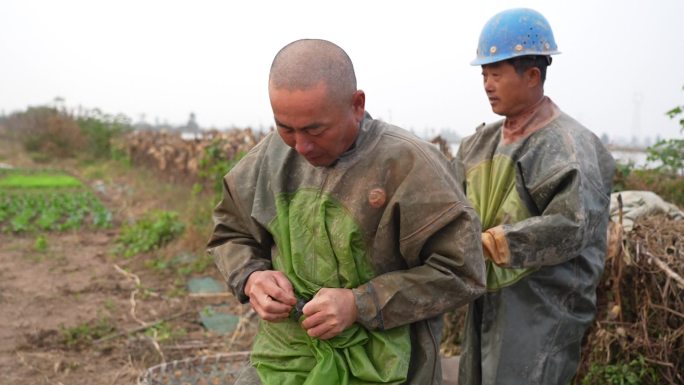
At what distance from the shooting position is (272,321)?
2.03m

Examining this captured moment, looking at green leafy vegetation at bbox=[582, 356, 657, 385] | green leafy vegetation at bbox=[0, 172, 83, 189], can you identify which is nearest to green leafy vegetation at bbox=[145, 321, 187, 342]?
green leafy vegetation at bbox=[582, 356, 657, 385]

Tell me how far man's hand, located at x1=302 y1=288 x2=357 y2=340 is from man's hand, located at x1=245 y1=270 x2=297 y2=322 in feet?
0.26

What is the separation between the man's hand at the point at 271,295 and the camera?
1.97 metres

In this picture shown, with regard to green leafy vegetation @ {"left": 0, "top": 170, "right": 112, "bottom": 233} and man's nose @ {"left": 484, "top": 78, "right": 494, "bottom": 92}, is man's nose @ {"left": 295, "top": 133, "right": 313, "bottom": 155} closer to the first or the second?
man's nose @ {"left": 484, "top": 78, "right": 494, "bottom": 92}

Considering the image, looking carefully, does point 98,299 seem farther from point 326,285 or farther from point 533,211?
point 326,285

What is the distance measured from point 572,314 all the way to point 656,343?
1225 millimetres

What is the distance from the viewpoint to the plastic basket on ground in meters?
4.02

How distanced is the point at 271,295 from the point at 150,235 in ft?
29.5

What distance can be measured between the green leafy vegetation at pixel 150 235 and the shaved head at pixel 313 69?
8.70 m

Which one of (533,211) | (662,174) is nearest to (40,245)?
(662,174)

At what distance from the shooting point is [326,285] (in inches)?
80.8

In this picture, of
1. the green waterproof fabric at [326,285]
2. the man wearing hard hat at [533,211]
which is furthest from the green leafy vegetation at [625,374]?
the green waterproof fabric at [326,285]

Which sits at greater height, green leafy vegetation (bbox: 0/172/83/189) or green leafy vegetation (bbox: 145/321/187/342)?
green leafy vegetation (bbox: 145/321/187/342)

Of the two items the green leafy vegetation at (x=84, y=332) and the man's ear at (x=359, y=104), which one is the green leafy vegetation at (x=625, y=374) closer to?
the man's ear at (x=359, y=104)
